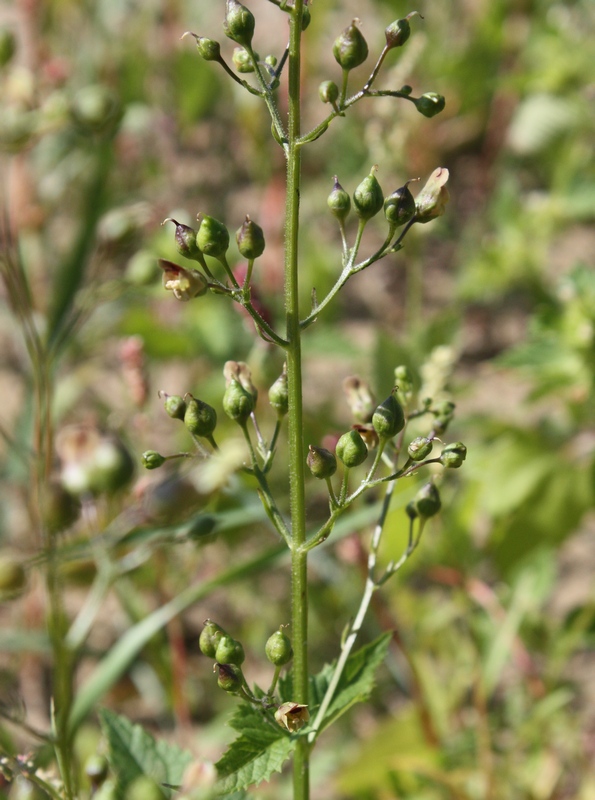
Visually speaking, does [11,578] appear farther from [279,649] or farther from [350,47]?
[350,47]

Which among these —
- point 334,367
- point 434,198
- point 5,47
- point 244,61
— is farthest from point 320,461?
point 334,367

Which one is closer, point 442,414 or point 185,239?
point 185,239

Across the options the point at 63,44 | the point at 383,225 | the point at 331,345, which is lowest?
the point at 331,345

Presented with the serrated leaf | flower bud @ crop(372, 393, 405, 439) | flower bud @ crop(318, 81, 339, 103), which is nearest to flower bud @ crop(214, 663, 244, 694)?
the serrated leaf

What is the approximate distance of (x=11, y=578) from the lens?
3.04ft

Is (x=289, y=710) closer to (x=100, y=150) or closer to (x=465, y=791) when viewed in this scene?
(x=465, y=791)

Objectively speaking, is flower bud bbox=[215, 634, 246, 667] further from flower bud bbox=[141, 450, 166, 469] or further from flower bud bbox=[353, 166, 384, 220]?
flower bud bbox=[353, 166, 384, 220]

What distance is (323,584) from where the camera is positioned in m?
2.26

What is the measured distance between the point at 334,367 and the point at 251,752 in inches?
81.3

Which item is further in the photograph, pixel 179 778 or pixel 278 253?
pixel 278 253

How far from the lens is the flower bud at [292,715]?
0.83m

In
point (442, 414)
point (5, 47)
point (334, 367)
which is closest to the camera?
point (442, 414)

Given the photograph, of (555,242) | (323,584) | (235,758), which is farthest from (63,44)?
(235,758)

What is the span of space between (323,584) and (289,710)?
4.71 feet
